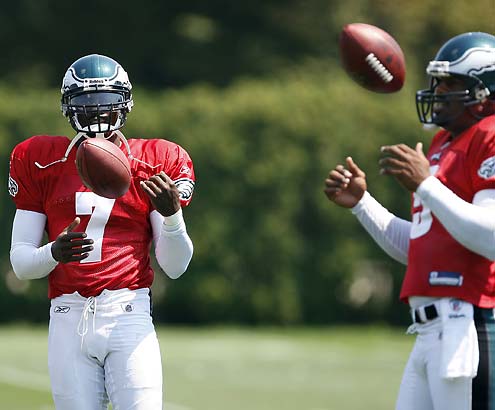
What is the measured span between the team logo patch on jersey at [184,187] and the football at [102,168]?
0.72 feet

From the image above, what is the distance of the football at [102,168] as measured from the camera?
3.99 metres

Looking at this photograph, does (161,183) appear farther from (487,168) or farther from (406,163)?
(487,168)


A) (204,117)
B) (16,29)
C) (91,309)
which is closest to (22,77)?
(16,29)

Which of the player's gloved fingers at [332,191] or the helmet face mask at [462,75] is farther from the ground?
the helmet face mask at [462,75]

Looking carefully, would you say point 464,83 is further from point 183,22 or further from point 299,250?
point 183,22

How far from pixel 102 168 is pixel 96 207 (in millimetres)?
249

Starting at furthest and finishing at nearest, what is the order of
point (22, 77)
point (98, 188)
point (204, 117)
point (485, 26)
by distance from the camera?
point (485, 26) → point (22, 77) → point (204, 117) → point (98, 188)

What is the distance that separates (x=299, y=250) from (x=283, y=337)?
121cm

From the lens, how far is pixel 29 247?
4191mm

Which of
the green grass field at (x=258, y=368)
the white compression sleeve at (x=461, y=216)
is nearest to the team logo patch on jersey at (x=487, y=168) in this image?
the white compression sleeve at (x=461, y=216)

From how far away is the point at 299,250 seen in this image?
44.7ft

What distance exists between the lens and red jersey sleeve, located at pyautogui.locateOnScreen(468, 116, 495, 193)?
12.7ft

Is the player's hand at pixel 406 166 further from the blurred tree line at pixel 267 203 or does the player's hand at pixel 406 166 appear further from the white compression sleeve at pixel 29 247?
the blurred tree line at pixel 267 203

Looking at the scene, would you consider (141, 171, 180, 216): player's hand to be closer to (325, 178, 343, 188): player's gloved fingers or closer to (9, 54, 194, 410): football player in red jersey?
(9, 54, 194, 410): football player in red jersey
